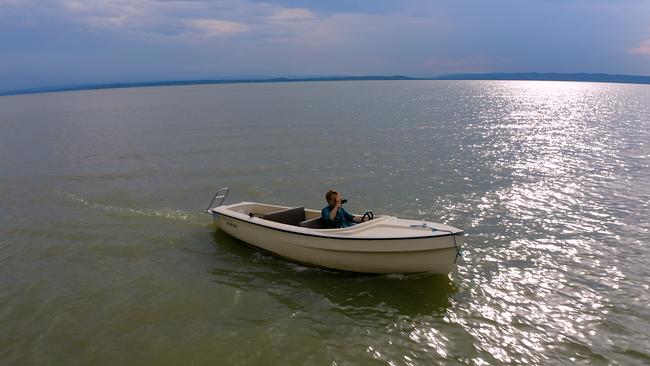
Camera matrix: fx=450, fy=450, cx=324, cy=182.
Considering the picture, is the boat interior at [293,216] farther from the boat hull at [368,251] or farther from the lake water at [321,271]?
the lake water at [321,271]

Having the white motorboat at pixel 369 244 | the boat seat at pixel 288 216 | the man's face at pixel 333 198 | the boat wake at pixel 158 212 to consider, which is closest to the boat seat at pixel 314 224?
the white motorboat at pixel 369 244

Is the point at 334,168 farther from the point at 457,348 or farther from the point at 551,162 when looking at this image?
the point at 457,348

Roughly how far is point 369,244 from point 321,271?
194 cm

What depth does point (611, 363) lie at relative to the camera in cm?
845

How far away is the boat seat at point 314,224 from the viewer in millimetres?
13578

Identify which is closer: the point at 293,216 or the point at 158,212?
the point at 293,216

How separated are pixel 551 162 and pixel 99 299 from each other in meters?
24.6

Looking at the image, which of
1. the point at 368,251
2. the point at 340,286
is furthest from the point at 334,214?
the point at 340,286

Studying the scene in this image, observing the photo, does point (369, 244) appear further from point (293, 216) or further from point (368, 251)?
point (293, 216)

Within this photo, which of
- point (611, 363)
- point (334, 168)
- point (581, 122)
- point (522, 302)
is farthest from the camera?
point (581, 122)

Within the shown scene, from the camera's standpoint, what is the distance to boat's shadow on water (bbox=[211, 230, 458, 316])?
10797 millimetres

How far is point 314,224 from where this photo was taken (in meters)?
13.7

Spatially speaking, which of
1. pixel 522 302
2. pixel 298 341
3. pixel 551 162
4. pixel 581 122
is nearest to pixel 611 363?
pixel 522 302

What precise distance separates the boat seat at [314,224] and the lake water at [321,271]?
1.26 m
